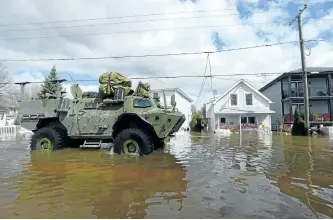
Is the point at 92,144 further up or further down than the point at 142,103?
further down

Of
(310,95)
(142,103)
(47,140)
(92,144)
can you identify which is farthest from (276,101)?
(47,140)

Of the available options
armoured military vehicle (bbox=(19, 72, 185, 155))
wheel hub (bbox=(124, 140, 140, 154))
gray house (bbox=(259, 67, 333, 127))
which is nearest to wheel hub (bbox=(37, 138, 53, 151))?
armoured military vehicle (bbox=(19, 72, 185, 155))

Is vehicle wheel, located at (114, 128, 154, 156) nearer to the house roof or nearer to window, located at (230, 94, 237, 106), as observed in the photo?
the house roof

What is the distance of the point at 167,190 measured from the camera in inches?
195

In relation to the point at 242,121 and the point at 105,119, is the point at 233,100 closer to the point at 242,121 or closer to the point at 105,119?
the point at 242,121

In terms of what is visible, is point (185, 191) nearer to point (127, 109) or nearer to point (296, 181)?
point (296, 181)

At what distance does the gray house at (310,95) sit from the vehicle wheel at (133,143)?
975 inches

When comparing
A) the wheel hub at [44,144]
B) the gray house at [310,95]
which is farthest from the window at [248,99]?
the wheel hub at [44,144]

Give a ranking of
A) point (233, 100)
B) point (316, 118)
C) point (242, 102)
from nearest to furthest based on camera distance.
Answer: point (316, 118)
point (242, 102)
point (233, 100)

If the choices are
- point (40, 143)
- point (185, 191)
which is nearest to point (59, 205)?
point (185, 191)

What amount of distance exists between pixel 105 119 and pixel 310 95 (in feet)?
93.7

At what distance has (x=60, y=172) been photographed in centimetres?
671

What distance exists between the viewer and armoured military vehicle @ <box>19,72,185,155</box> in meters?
9.41

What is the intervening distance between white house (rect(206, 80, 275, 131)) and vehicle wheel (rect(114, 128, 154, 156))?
22006 mm
